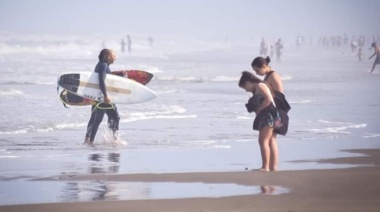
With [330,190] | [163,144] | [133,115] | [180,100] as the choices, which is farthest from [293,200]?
[180,100]

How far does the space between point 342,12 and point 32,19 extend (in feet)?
75.3

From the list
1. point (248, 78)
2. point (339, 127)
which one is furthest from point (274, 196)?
point (339, 127)

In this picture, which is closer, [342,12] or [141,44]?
[141,44]

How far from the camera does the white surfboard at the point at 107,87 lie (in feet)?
35.7

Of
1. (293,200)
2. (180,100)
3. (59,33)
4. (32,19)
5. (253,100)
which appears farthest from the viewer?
(32,19)

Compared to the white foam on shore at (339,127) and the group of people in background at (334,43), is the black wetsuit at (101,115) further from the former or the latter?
the group of people in background at (334,43)

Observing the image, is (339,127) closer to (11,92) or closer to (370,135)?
(370,135)

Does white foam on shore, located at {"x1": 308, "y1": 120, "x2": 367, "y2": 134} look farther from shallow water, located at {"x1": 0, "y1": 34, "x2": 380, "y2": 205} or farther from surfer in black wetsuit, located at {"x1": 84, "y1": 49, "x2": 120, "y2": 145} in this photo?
surfer in black wetsuit, located at {"x1": 84, "y1": 49, "x2": 120, "y2": 145}

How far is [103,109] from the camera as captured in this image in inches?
416

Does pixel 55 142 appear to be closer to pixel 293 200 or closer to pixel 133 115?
pixel 133 115

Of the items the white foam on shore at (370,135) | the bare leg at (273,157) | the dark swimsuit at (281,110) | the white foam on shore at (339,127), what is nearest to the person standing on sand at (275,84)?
the dark swimsuit at (281,110)

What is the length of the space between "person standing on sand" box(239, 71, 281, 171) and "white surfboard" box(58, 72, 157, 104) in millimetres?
3074

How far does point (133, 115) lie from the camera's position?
13.6 metres

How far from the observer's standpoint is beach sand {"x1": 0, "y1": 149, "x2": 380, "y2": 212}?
6.07m
